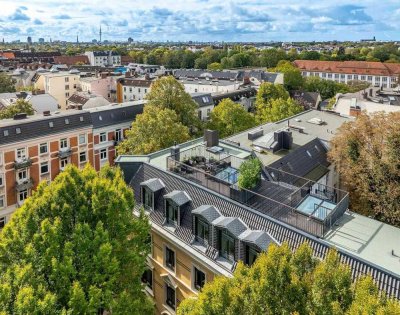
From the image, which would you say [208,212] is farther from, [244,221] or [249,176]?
[249,176]

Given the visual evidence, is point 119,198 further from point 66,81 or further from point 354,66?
point 354,66

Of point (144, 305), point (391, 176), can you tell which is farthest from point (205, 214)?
point (391, 176)

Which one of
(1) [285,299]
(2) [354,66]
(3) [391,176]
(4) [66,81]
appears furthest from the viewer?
(2) [354,66]

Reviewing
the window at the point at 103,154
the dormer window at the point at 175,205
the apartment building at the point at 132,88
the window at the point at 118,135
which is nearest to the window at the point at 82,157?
the window at the point at 103,154

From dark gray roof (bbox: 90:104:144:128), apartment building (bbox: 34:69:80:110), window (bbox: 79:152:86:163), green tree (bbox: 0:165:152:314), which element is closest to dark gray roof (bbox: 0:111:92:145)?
dark gray roof (bbox: 90:104:144:128)

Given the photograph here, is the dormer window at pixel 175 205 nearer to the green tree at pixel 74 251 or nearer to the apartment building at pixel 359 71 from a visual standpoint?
the green tree at pixel 74 251

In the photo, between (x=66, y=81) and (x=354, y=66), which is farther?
(x=354, y=66)
